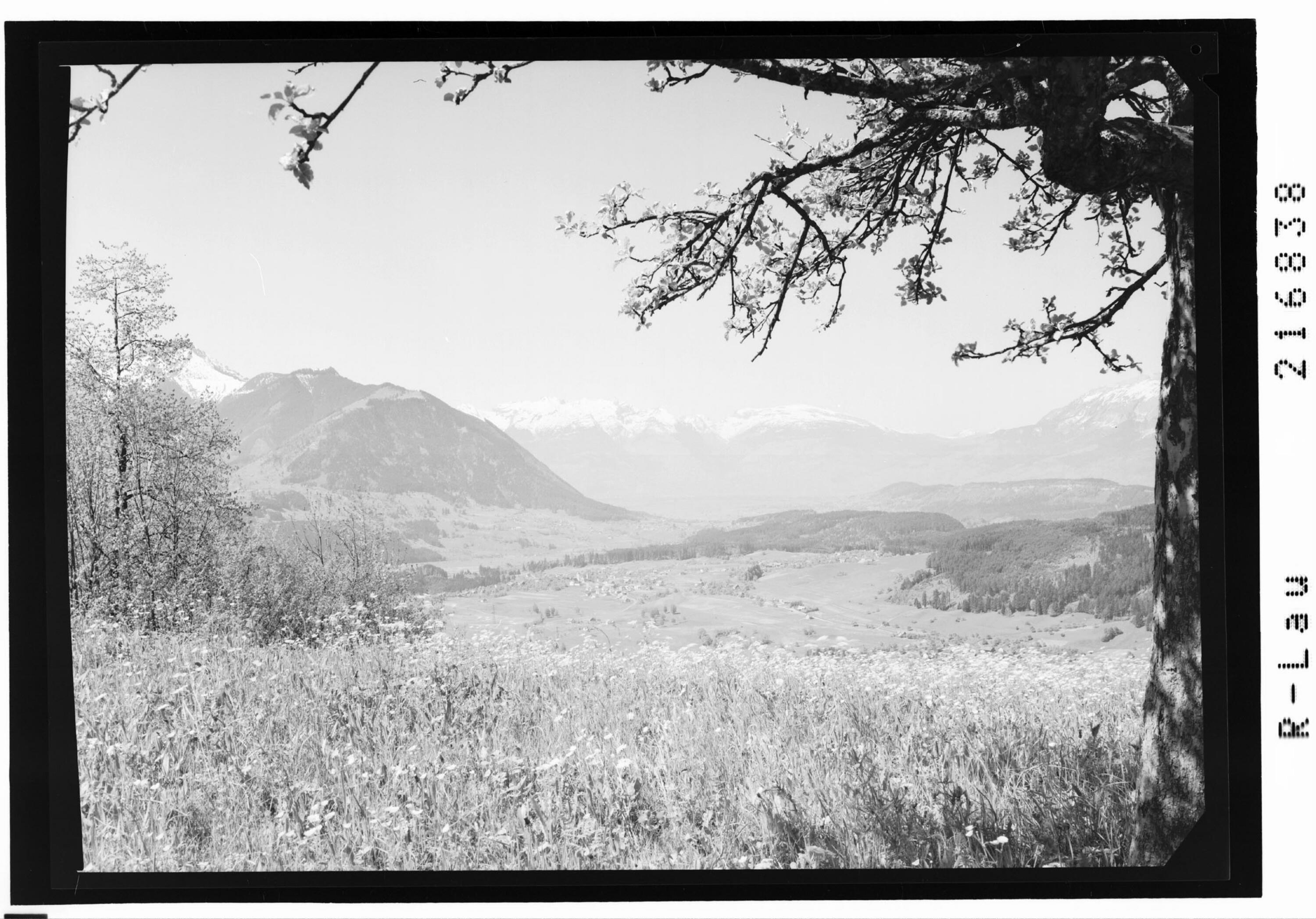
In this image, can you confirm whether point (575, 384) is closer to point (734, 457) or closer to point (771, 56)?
point (734, 457)

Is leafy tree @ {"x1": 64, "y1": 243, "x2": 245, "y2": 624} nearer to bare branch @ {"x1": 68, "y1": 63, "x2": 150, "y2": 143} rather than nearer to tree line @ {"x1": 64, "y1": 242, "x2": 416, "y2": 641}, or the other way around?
tree line @ {"x1": 64, "y1": 242, "x2": 416, "y2": 641}

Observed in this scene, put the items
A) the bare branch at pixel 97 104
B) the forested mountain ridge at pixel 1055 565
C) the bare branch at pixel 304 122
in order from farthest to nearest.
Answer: the forested mountain ridge at pixel 1055 565, the bare branch at pixel 97 104, the bare branch at pixel 304 122

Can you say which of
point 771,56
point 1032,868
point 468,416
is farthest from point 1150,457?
point 468,416

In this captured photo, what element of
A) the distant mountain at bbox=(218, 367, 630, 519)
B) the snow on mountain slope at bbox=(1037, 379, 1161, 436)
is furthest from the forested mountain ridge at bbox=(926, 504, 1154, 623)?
the distant mountain at bbox=(218, 367, 630, 519)

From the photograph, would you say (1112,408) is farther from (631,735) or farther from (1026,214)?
(631,735)

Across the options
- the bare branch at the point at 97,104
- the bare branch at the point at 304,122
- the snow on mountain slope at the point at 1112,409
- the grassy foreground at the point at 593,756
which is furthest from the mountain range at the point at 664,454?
the bare branch at the point at 97,104

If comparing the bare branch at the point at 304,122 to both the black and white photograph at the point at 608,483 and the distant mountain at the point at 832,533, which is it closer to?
the black and white photograph at the point at 608,483

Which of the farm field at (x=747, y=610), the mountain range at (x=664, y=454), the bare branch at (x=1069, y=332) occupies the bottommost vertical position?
the farm field at (x=747, y=610)
